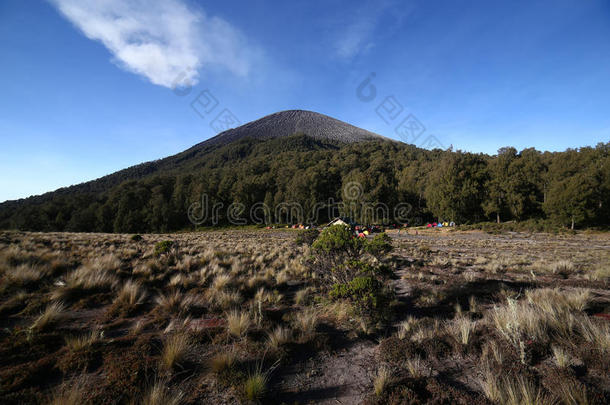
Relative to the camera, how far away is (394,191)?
2046 inches

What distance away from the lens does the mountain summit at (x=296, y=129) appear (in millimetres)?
144000

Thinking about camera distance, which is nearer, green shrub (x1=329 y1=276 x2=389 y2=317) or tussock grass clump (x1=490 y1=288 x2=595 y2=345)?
tussock grass clump (x1=490 y1=288 x2=595 y2=345)

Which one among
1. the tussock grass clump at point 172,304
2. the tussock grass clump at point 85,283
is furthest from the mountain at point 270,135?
the tussock grass clump at point 172,304

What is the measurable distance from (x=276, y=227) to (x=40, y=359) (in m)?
48.9

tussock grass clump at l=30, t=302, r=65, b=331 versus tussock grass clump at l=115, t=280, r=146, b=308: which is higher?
tussock grass clump at l=30, t=302, r=65, b=331

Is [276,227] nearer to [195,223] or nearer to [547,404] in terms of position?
[195,223]

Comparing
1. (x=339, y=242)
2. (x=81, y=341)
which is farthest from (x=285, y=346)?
(x=339, y=242)

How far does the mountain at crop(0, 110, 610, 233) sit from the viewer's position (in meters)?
33.7

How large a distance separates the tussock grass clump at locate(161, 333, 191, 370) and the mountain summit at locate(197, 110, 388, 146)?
146 m

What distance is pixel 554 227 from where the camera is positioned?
2908cm

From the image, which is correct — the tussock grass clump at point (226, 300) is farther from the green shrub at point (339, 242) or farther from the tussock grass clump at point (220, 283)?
the green shrub at point (339, 242)

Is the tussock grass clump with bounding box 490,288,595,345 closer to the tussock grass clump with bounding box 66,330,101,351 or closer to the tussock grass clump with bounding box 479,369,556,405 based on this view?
the tussock grass clump with bounding box 479,369,556,405

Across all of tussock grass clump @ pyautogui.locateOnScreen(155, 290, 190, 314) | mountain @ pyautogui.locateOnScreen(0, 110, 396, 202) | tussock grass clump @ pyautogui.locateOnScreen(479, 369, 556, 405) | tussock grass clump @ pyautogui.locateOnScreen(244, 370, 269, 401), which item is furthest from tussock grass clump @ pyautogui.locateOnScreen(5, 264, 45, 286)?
mountain @ pyautogui.locateOnScreen(0, 110, 396, 202)

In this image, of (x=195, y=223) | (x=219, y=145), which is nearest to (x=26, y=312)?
(x=195, y=223)
